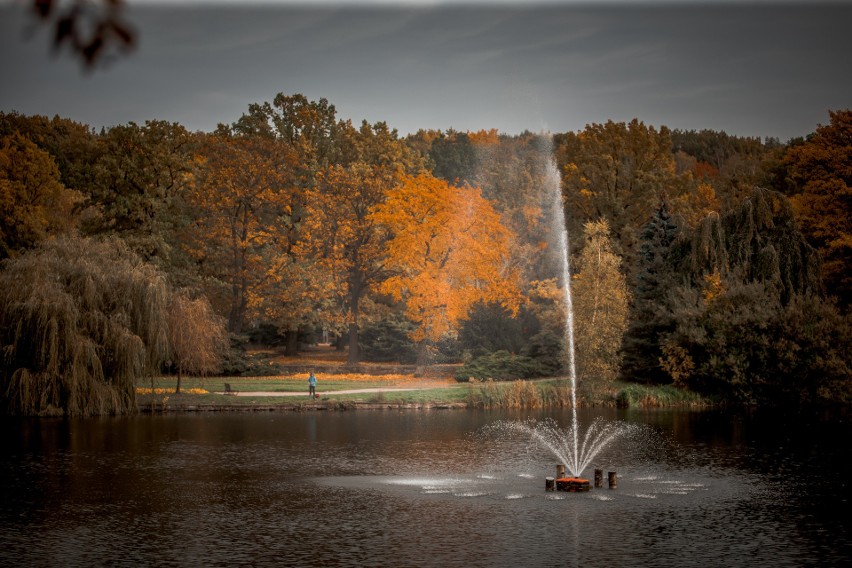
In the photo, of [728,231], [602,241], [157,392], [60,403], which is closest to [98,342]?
[60,403]

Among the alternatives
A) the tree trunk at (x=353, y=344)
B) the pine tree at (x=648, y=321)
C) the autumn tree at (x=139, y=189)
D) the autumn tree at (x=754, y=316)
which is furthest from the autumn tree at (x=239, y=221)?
→ the autumn tree at (x=754, y=316)

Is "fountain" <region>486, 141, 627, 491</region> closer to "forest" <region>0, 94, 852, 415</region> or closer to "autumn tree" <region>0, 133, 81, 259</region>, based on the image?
"forest" <region>0, 94, 852, 415</region>

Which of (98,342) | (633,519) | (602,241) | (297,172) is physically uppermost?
(297,172)

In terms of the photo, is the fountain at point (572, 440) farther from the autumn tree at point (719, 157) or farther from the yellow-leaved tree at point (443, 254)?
the autumn tree at point (719, 157)

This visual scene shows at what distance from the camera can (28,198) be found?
60281 millimetres

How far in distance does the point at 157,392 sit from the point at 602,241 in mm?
24882

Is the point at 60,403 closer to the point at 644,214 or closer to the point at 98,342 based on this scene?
the point at 98,342

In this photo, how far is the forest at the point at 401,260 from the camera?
4391 cm

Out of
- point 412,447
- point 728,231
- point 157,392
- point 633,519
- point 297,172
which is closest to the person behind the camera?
point 633,519

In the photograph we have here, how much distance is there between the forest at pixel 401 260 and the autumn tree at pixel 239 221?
177mm

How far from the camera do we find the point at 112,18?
413 cm

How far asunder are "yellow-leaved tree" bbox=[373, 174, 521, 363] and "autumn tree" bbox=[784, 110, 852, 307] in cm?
1828

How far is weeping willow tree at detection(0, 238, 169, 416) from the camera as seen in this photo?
40.0m

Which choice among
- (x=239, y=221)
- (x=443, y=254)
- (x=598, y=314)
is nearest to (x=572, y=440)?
(x=598, y=314)
